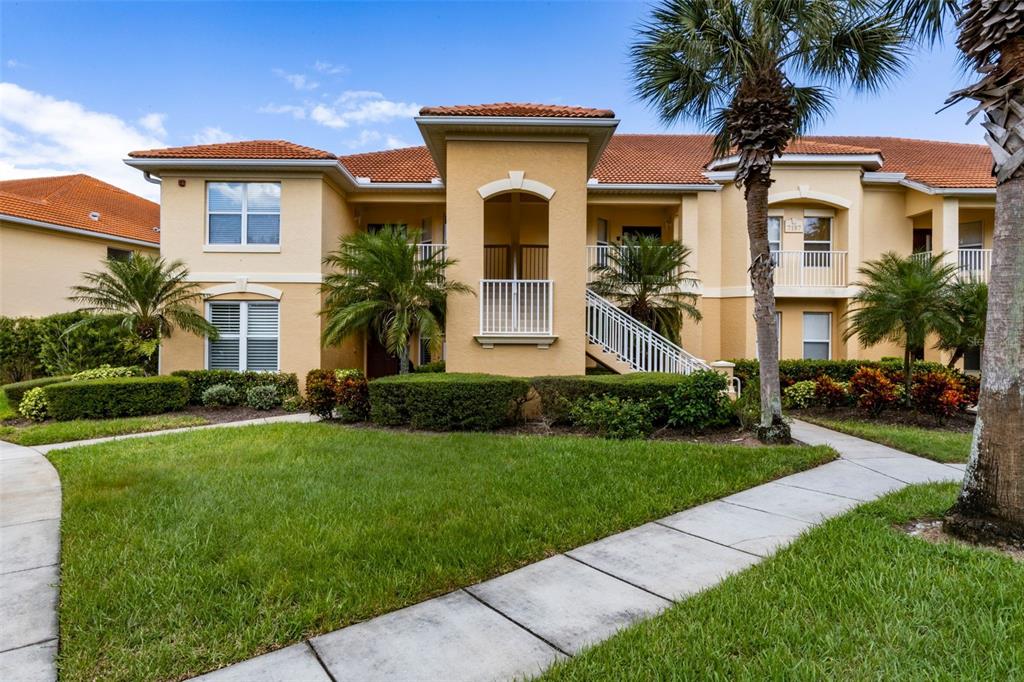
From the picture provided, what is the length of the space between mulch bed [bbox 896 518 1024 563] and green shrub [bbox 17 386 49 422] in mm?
14720

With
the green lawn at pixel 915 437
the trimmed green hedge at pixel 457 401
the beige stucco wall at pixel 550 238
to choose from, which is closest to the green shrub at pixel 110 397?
the trimmed green hedge at pixel 457 401

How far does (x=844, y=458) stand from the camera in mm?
7066

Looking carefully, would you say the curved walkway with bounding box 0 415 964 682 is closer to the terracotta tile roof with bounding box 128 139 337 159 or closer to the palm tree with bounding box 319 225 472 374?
the palm tree with bounding box 319 225 472 374

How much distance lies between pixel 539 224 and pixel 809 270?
28.7 feet

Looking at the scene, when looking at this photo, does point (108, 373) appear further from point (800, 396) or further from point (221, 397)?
point (800, 396)

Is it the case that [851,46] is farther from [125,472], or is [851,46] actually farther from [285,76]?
[285,76]

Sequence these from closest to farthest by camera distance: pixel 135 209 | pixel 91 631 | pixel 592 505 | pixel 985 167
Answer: pixel 91 631, pixel 592 505, pixel 985 167, pixel 135 209

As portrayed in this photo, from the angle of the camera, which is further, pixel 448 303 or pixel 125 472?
pixel 448 303

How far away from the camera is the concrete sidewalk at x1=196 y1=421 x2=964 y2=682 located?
2650 mm

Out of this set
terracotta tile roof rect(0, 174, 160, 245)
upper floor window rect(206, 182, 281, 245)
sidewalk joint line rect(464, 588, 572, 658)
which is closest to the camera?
sidewalk joint line rect(464, 588, 572, 658)

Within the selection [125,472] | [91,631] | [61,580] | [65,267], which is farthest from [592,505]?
[65,267]

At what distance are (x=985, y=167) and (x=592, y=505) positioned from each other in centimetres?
2193

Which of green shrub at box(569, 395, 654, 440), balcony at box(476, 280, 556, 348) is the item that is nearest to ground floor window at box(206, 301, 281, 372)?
balcony at box(476, 280, 556, 348)

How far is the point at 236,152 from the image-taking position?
12.9 m
